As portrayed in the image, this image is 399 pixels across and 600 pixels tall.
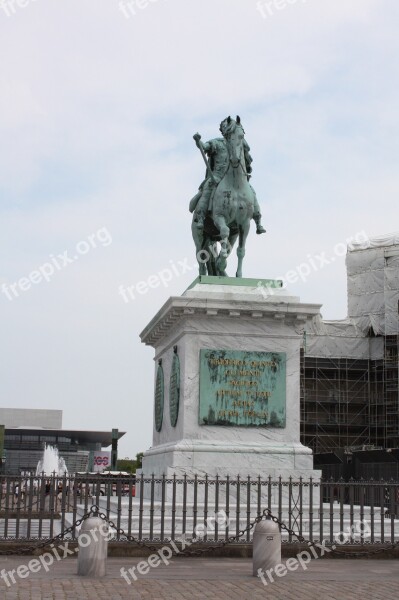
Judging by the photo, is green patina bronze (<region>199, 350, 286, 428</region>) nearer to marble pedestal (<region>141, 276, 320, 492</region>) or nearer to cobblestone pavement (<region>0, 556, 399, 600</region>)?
marble pedestal (<region>141, 276, 320, 492</region>)

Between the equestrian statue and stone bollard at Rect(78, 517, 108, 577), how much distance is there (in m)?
9.15

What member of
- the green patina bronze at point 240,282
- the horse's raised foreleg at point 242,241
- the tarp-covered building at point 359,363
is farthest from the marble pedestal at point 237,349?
the tarp-covered building at point 359,363

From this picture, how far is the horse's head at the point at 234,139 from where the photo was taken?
802 inches

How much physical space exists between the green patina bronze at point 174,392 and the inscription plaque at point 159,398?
1.36m

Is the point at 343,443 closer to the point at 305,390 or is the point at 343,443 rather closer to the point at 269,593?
the point at 305,390

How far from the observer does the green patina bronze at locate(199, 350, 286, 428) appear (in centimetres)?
1847

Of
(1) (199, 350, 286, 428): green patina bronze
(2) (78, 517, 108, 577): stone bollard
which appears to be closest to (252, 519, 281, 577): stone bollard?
(2) (78, 517, 108, 577): stone bollard

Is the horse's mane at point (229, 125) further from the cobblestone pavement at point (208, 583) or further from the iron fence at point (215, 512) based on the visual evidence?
the cobblestone pavement at point (208, 583)

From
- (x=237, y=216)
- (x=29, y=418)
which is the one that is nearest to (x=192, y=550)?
(x=237, y=216)

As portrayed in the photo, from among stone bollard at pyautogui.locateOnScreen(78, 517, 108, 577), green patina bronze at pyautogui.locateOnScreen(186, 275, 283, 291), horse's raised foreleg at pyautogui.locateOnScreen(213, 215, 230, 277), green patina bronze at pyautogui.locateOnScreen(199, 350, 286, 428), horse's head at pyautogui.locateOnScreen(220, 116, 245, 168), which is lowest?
stone bollard at pyautogui.locateOnScreen(78, 517, 108, 577)

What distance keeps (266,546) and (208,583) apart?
1.12 metres

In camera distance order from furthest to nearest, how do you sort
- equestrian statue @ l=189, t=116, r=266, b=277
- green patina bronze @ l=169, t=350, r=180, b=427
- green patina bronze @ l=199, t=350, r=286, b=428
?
equestrian statue @ l=189, t=116, r=266, b=277
green patina bronze @ l=169, t=350, r=180, b=427
green patina bronze @ l=199, t=350, r=286, b=428

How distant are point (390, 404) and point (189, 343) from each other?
4593 cm

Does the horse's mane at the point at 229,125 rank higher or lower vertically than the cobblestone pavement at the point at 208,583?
higher
